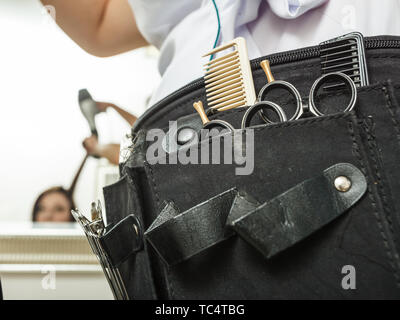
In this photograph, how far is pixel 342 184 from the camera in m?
0.25

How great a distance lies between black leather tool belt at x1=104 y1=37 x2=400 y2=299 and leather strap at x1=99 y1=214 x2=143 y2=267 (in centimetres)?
3

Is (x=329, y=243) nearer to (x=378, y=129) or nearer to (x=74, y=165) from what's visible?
(x=378, y=129)

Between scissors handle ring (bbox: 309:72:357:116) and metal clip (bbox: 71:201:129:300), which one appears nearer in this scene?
scissors handle ring (bbox: 309:72:357:116)

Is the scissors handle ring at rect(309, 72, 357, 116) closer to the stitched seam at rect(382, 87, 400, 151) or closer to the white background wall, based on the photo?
the stitched seam at rect(382, 87, 400, 151)

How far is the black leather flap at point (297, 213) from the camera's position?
249 mm

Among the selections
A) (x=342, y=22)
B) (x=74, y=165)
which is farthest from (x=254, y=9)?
(x=74, y=165)

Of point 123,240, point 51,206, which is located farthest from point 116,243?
point 51,206

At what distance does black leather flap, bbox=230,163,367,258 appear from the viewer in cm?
25

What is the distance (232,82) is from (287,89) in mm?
70

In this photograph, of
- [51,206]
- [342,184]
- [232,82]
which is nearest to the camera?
[342,184]

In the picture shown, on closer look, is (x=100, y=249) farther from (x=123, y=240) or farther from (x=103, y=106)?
(x=103, y=106)

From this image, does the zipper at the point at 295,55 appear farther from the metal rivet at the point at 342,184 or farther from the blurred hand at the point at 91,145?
the blurred hand at the point at 91,145

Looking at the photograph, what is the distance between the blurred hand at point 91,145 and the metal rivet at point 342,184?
0.79 metres

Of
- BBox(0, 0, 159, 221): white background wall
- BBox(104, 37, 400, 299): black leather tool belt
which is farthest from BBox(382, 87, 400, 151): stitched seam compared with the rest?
BBox(0, 0, 159, 221): white background wall
